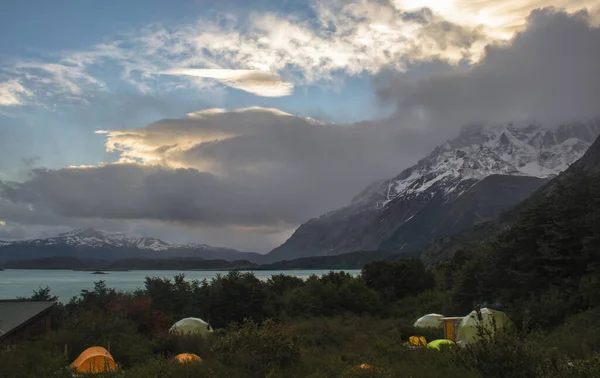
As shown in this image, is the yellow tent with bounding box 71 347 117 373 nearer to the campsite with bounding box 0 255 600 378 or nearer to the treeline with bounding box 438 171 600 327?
the campsite with bounding box 0 255 600 378

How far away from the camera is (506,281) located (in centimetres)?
4662

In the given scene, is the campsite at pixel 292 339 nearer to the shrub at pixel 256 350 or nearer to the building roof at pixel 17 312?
the shrub at pixel 256 350

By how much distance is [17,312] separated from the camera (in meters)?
37.3

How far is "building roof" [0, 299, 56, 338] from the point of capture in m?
33.5

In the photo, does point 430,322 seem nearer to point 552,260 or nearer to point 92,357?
point 552,260

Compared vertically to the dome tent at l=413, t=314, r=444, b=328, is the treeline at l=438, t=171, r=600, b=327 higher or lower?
higher

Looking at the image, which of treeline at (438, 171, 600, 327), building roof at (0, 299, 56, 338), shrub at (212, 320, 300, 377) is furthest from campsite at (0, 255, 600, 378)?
treeline at (438, 171, 600, 327)

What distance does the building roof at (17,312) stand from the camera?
1319 inches

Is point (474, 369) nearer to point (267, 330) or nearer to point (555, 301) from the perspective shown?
point (267, 330)

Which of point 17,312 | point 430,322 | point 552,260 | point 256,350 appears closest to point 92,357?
point 256,350

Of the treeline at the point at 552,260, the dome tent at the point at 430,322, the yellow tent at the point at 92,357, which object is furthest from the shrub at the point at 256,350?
the dome tent at the point at 430,322

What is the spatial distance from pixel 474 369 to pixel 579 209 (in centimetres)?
3122

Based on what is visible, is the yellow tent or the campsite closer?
→ the campsite

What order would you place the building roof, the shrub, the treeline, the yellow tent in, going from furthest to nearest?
1. the treeline
2. the building roof
3. the yellow tent
4. the shrub
